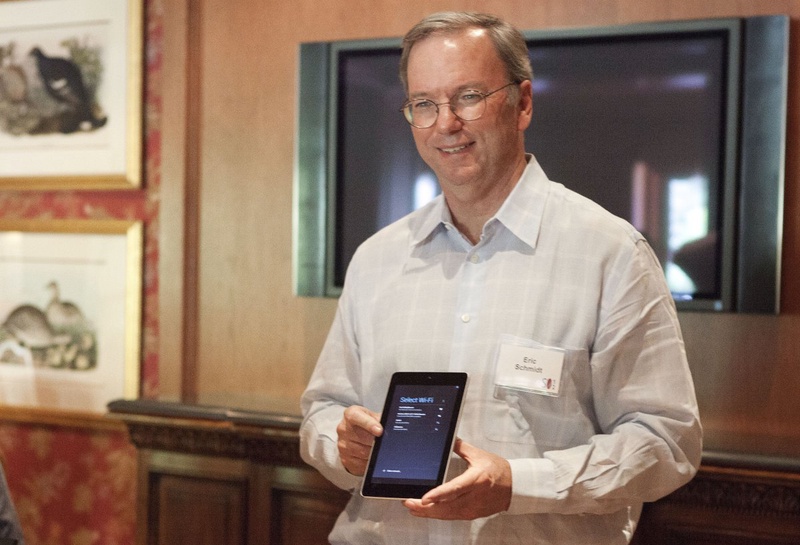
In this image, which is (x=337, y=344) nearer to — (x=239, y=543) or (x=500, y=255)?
(x=500, y=255)

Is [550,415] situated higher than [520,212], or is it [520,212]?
[520,212]

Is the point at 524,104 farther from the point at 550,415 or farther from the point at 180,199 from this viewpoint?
the point at 180,199

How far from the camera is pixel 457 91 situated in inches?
64.6

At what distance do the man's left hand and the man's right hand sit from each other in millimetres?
157

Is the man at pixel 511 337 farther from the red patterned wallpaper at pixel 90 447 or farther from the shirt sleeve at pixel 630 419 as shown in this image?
the red patterned wallpaper at pixel 90 447

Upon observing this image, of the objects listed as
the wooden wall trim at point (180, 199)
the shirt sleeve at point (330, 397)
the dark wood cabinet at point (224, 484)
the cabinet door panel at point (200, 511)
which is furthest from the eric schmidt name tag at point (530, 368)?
the wooden wall trim at point (180, 199)

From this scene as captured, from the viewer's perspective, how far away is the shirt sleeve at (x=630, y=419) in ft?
4.92

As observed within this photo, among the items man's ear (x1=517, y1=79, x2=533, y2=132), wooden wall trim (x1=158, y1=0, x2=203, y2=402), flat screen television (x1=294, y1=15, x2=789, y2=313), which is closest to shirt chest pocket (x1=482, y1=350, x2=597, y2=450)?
man's ear (x1=517, y1=79, x2=533, y2=132)

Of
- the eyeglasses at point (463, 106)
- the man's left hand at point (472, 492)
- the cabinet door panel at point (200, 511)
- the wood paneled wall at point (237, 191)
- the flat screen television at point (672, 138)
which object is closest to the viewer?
the man's left hand at point (472, 492)

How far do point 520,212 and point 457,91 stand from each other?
0.25 metres

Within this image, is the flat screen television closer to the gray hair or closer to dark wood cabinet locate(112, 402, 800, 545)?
dark wood cabinet locate(112, 402, 800, 545)

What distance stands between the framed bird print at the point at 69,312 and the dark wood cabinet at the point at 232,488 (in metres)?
0.48

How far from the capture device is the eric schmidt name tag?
1566 millimetres

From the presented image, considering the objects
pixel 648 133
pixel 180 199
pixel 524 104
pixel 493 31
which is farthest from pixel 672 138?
pixel 180 199
